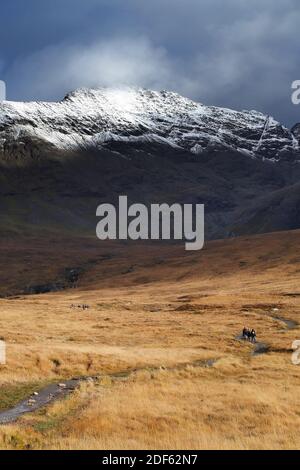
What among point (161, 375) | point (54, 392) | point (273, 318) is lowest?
point (54, 392)

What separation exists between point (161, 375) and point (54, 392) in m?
7.91

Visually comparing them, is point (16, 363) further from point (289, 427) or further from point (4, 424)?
point (289, 427)

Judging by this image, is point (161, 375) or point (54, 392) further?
point (161, 375)

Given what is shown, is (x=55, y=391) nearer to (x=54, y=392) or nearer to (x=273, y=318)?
(x=54, y=392)

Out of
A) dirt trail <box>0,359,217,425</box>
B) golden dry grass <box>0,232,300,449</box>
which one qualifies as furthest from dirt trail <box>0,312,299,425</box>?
golden dry grass <box>0,232,300,449</box>

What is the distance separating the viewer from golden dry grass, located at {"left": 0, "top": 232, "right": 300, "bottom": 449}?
2161 centimetres

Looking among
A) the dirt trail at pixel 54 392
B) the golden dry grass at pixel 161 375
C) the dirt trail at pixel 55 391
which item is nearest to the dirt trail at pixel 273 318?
the dirt trail at pixel 55 391

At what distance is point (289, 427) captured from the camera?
23.4 metres

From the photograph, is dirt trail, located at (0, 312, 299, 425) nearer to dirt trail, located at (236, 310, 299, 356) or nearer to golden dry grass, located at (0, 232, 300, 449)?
dirt trail, located at (236, 310, 299, 356)

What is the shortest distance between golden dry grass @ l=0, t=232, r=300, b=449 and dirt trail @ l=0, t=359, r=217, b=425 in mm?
526

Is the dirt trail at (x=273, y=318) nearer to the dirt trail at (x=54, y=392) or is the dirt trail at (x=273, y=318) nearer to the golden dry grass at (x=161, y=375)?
the golden dry grass at (x=161, y=375)

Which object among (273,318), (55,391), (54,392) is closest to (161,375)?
(55,391)

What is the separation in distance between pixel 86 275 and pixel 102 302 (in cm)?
7664

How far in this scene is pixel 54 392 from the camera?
1209 inches
